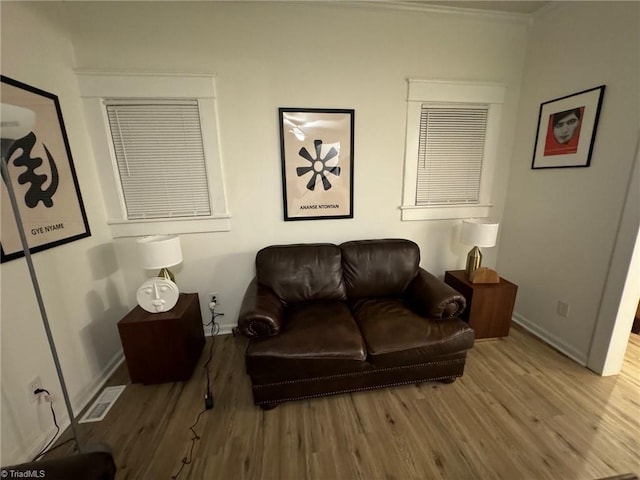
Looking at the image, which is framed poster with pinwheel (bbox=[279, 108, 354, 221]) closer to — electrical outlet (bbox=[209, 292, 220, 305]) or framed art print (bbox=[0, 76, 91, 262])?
electrical outlet (bbox=[209, 292, 220, 305])

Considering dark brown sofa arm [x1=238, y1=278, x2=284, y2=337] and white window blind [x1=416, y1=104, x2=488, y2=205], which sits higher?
white window blind [x1=416, y1=104, x2=488, y2=205]

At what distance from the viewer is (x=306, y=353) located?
1570mm

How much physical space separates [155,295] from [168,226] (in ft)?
2.11

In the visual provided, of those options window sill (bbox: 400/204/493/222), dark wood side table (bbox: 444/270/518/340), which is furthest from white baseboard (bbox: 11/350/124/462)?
dark wood side table (bbox: 444/270/518/340)

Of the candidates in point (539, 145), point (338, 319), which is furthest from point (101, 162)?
point (539, 145)

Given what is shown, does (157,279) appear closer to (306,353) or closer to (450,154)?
(306,353)

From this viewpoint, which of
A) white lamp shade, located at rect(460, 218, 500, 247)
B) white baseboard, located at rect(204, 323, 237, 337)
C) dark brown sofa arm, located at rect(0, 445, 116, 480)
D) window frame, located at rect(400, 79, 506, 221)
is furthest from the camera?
white baseboard, located at rect(204, 323, 237, 337)

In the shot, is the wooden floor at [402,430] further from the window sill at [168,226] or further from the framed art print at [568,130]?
the framed art print at [568,130]

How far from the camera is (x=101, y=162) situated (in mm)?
2041

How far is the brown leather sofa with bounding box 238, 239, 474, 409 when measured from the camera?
1592 millimetres

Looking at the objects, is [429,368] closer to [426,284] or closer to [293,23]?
[426,284]

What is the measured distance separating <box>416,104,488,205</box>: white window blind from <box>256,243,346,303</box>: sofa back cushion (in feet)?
3.67

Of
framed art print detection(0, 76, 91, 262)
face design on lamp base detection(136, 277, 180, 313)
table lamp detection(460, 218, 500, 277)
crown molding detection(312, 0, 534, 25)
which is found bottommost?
face design on lamp base detection(136, 277, 180, 313)

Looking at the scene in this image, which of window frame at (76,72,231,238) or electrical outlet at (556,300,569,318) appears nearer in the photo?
window frame at (76,72,231,238)
